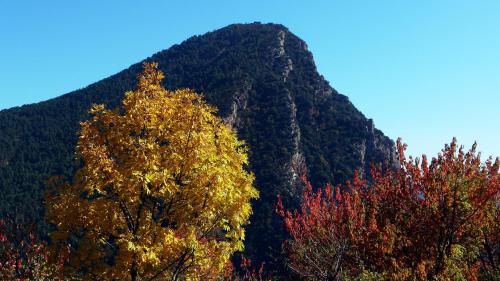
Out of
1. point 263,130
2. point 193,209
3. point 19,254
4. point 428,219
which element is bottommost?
point 19,254

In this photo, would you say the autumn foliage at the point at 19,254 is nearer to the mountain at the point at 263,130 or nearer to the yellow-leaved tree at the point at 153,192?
the yellow-leaved tree at the point at 153,192

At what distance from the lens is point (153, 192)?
10633mm

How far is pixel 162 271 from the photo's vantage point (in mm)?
11422

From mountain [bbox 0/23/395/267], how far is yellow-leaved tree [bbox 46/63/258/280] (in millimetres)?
106253

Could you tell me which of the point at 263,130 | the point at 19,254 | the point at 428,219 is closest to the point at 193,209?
the point at 428,219

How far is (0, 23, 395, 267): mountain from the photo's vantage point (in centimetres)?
13950

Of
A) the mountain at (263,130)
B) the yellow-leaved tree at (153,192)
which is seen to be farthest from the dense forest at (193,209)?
the mountain at (263,130)

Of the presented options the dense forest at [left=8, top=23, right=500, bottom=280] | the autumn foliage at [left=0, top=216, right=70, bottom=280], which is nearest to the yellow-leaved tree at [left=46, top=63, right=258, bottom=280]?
the dense forest at [left=8, top=23, right=500, bottom=280]

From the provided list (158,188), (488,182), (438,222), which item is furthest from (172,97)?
(488,182)

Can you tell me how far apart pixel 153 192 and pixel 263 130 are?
149102mm

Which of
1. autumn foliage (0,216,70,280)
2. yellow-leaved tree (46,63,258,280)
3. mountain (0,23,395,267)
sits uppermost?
mountain (0,23,395,267)

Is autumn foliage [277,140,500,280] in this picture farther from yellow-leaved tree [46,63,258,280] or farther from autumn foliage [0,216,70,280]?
autumn foliage [0,216,70,280]

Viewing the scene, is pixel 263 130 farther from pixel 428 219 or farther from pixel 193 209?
pixel 193 209

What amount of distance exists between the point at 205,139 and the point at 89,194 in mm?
2971
